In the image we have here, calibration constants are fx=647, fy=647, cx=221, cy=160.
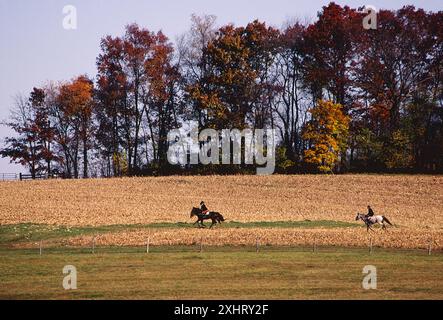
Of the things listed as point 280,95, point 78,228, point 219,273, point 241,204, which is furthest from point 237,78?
point 219,273

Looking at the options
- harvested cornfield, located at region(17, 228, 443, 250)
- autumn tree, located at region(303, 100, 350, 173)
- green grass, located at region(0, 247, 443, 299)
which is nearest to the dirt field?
harvested cornfield, located at region(17, 228, 443, 250)

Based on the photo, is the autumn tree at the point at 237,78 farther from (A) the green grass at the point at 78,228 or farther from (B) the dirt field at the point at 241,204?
(A) the green grass at the point at 78,228

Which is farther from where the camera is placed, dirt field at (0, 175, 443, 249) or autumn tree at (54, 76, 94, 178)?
autumn tree at (54, 76, 94, 178)

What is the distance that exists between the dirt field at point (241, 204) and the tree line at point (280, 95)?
843 cm

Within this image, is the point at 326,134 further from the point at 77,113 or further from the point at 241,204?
the point at 77,113

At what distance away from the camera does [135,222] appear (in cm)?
5103

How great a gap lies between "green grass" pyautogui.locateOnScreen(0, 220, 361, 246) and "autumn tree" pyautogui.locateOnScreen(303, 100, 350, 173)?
1121 inches

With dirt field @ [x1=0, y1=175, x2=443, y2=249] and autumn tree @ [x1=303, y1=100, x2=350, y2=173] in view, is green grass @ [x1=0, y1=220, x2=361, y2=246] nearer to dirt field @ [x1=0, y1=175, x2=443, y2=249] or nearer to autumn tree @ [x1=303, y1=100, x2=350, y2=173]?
dirt field @ [x1=0, y1=175, x2=443, y2=249]

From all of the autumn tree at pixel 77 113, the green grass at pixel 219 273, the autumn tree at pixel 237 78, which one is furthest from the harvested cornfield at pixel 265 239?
the autumn tree at pixel 77 113

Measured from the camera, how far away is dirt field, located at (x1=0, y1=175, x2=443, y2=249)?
4303 cm

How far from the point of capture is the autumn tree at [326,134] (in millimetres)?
79750

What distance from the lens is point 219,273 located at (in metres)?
30.7

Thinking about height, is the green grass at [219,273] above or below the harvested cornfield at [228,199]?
below
